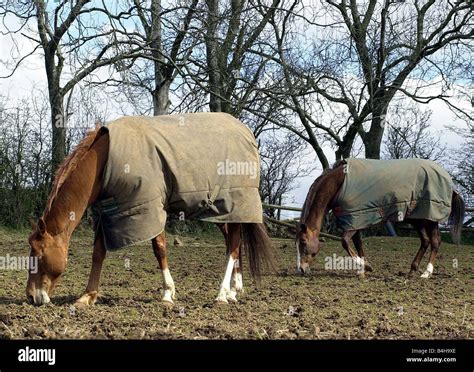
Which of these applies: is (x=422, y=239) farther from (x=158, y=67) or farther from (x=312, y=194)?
(x=158, y=67)

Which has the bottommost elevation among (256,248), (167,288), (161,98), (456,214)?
(167,288)

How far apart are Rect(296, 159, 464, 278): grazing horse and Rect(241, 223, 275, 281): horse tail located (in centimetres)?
249

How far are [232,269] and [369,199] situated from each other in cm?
354

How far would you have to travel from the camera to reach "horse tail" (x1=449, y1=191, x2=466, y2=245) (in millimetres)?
11117

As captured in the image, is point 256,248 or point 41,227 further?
point 256,248

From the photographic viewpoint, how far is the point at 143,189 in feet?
20.6

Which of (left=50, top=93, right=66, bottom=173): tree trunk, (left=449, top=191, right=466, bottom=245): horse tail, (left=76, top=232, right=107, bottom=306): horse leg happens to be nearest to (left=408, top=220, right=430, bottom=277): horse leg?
(left=449, top=191, right=466, bottom=245): horse tail

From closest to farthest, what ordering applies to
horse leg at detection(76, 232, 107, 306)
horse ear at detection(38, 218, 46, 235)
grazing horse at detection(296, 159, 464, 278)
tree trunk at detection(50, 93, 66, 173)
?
1. horse ear at detection(38, 218, 46, 235)
2. horse leg at detection(76, 232, 107, 306)
3. grazing horse at detection(296, 159, 464, 278)
4. tree trunk at detection(50, 93, 66, 173)

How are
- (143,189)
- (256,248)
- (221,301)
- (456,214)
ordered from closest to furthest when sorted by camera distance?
(143,189)
(221,301)
(256,248)
(456,214)

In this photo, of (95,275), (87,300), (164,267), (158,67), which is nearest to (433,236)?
(164,267)

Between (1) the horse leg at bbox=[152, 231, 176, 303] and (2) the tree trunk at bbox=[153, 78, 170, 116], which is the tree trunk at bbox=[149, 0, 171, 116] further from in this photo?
(1) the horse leg at bbox=[152, 231, 176, 303]

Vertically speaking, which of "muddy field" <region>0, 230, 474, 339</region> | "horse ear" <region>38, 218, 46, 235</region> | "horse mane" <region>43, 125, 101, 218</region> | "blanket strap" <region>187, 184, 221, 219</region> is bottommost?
"muddy field" <region>0, 230, 474, 339</region>

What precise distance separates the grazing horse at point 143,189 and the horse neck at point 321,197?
3038mm
